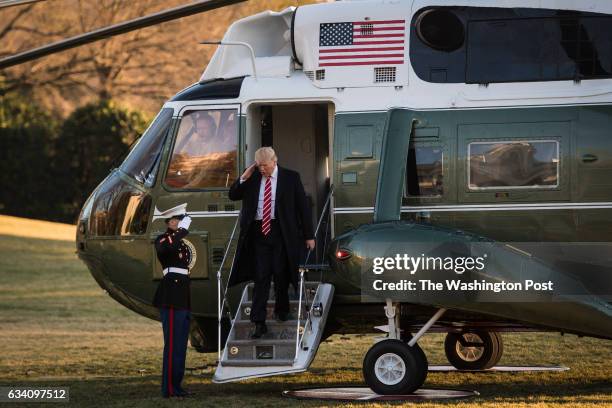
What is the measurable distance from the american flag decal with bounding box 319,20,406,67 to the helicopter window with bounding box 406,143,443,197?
90cm

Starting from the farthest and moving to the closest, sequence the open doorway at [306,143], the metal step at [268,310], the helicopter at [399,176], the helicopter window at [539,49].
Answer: the open doorway at [306,143] < the metal step at [268,310] < the helicopter window at [539,49] < the helicopter at [399,176]

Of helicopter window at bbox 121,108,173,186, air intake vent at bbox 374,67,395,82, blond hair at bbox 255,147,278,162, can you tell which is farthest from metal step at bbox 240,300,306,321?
air intake vent at bbox 374,67,395,82

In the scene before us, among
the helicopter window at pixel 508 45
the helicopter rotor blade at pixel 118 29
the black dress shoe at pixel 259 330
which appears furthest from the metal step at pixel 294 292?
the helicopter rotor blade at pixel 118 29

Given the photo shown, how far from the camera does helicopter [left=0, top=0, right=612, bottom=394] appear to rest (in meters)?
10.8

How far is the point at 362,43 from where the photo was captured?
11.8 meters

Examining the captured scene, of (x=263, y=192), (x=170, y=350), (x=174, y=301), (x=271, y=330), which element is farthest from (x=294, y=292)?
(x=170, y=350)

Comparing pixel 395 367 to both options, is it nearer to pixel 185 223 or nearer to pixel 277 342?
pixel 277 342

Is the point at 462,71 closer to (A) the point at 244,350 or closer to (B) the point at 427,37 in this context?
(B) the point at 427,37

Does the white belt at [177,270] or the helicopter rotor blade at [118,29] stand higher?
the helicopter rotor blade at [118,29]

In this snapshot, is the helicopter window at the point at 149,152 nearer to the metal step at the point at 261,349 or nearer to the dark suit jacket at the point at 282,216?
the dark suit jacket at the point at 282,216

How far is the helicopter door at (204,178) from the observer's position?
39.6 feet

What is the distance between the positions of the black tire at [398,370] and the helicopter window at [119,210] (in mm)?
2886

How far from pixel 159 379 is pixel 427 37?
15.7 ft

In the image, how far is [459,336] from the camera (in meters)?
13.9
